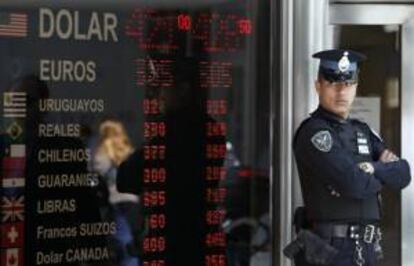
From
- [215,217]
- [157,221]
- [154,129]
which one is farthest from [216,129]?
[157,221]

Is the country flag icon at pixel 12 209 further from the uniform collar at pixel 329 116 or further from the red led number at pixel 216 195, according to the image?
the uniform collar at pixel 329 116

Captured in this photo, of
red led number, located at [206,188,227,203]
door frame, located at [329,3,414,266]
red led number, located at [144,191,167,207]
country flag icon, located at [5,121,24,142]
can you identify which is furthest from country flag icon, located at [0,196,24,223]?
door frame, located at [329,3,414,266]

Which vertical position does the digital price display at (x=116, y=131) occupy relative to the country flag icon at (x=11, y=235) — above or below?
above

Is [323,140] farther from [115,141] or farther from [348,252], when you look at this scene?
[115,141]

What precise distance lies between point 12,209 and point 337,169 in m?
1.49

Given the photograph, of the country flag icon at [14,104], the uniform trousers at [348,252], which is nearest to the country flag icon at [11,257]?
the country flag icon at [14,104]

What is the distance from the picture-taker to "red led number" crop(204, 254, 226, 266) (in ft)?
14.3

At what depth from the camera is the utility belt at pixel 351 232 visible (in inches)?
149

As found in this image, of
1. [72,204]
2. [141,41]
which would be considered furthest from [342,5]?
[72,204]

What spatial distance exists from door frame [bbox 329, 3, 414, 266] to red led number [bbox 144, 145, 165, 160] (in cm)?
126

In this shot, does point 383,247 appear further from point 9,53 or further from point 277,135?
point 9,53

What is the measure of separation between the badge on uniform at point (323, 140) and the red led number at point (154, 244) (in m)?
0.98

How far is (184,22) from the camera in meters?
4.30

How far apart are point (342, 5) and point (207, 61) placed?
924mm
